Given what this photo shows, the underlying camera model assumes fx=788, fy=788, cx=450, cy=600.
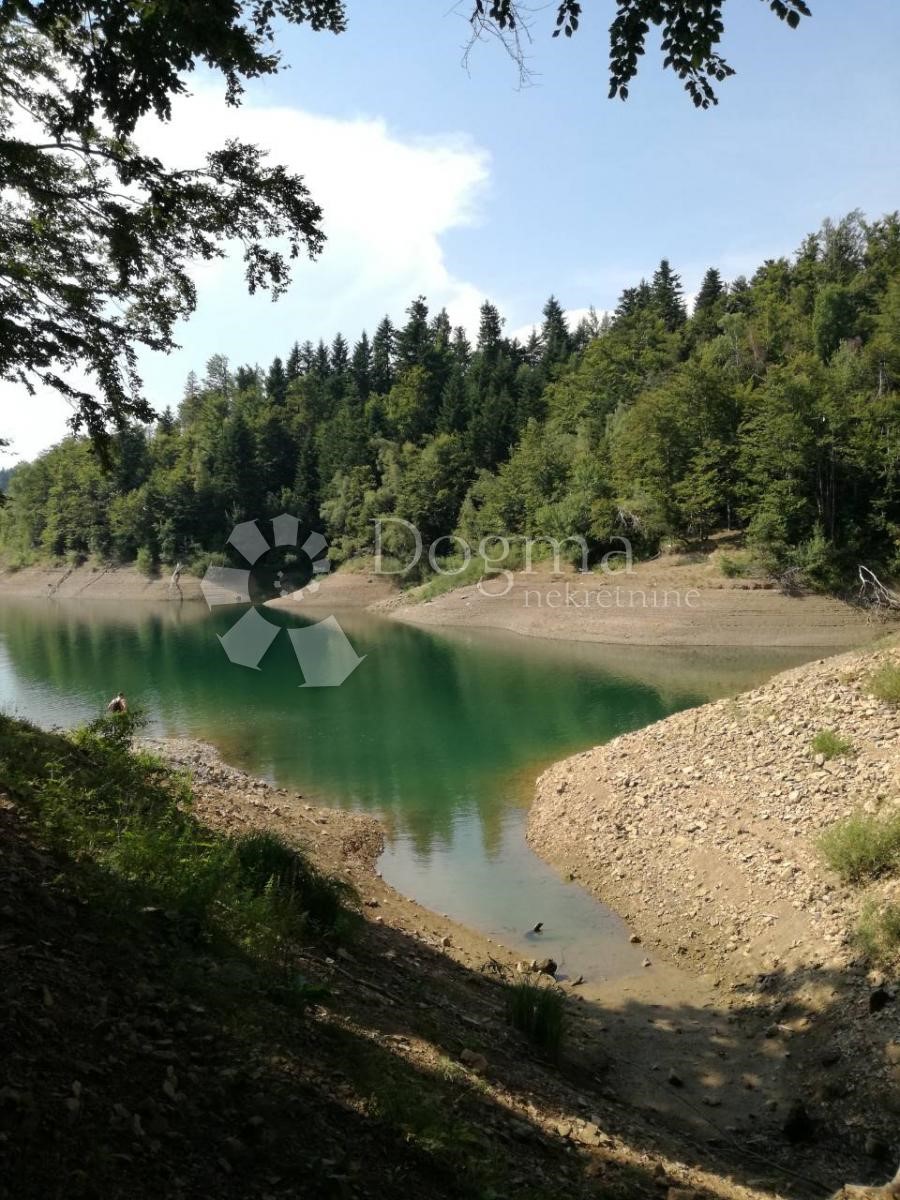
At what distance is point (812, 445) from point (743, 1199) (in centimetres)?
4195

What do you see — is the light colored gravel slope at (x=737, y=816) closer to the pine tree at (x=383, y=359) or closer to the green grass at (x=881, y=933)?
the green grass at (x=881, y=933)

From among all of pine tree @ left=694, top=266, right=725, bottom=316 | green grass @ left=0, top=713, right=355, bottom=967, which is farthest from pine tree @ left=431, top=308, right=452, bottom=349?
green grass @ left=0, top=713, right=355, bottom=967

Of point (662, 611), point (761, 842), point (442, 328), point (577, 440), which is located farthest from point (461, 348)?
point (761, 842)

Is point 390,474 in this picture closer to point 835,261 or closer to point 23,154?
point 835,261

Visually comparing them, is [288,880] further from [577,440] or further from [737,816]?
[577,440]

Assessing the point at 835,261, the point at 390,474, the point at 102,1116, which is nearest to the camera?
the point at 102,1116

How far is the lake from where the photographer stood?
13.0 metres

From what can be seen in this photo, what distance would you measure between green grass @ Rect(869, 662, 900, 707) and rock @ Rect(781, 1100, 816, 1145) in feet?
27.9

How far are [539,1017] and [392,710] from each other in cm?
1980

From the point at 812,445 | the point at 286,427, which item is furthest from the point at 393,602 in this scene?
the point at 286,427

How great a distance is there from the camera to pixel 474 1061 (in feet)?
20.2

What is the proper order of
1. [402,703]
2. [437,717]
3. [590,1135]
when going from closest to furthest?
[590,1135], [437,717], [402,703]

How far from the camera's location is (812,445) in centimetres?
4156

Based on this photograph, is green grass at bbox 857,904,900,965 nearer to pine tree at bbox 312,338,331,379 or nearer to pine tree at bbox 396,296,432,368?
pine tree at bbox 396,296,432,368
